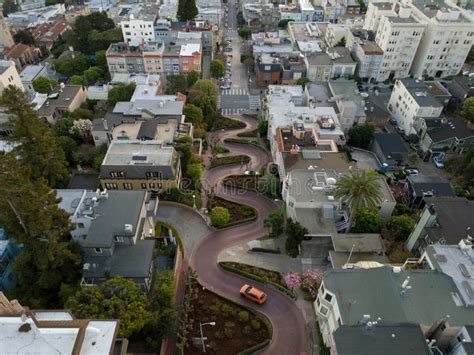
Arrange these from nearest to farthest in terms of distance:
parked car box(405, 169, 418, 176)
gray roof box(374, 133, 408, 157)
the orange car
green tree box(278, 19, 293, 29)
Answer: the orange car < parked car box(405, 169, 418, 176) < gray roof box(374, 133, 408, 157) < green tree box(278, 19, 293, 29)

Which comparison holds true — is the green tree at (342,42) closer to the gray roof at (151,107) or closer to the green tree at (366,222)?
the gray roof at (151,107)

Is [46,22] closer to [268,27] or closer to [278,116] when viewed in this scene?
[268,27]

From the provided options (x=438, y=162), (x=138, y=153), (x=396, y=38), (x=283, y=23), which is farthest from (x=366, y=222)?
(x=283, y=23)

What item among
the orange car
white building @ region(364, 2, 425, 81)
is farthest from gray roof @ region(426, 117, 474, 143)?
the orange car

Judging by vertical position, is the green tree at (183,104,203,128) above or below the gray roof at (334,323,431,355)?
below

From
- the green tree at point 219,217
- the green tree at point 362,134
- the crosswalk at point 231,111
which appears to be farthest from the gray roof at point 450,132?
the green tree at point 219,217

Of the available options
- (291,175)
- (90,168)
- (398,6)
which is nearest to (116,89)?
(90,168)

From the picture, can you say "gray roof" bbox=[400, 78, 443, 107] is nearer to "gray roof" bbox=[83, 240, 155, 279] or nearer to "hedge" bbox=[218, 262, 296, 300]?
"hedge" bbox=[218, 262, 296, 300]

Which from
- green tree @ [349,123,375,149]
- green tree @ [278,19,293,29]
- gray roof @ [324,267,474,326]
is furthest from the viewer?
green tree @ [278,19,293,29]
